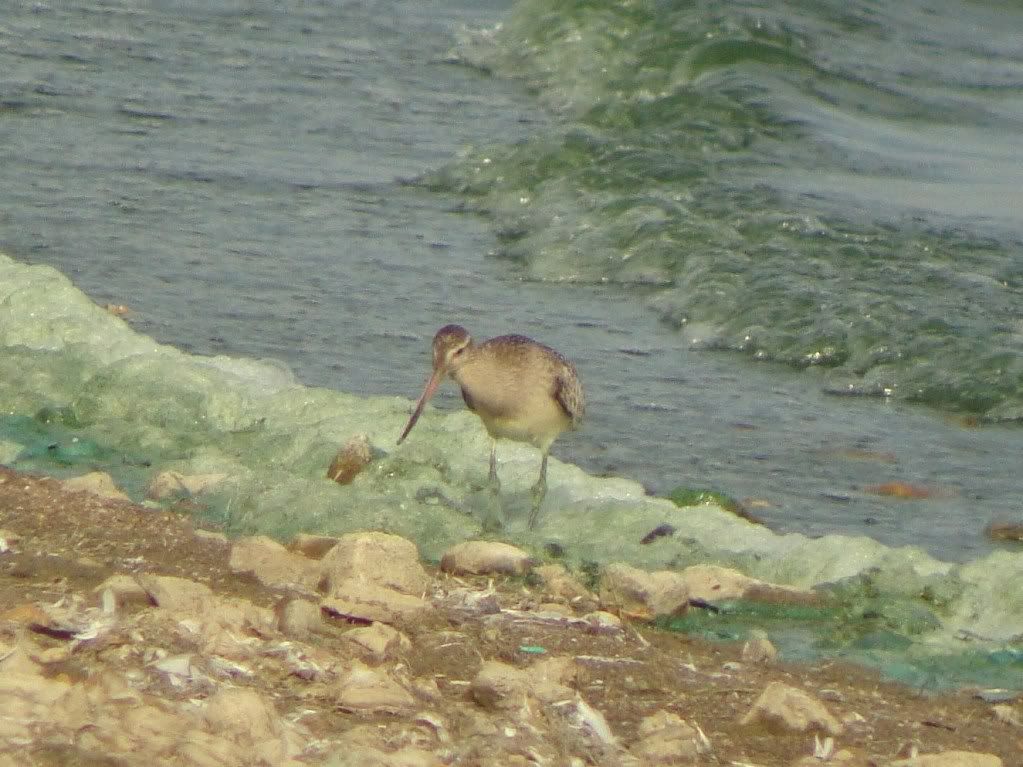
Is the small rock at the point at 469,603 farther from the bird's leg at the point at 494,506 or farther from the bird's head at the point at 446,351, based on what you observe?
the bird's head at the point at 446,351

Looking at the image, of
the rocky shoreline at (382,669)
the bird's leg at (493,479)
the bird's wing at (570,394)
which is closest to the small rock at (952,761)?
the rocky shoreline at (382,669)

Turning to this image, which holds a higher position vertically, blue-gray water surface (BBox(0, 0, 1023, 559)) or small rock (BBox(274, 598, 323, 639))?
small rock (BBox(274, 598, 323, 639))

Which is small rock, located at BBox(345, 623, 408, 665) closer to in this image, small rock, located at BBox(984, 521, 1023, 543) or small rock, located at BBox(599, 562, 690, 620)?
small rock, located at BBox(599, 562, 690, 620)

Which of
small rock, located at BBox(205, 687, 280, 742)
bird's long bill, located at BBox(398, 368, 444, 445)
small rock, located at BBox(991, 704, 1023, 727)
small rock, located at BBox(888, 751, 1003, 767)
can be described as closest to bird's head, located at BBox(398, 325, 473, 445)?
bird's long bill, located at BBox(398, 368, 444, 445)

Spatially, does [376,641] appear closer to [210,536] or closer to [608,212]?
[210,536]

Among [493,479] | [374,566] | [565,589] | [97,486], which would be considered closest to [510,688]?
[374,566]

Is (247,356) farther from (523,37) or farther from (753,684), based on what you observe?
(523,37)

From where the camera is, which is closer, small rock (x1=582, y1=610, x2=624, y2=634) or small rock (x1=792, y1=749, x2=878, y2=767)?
small rock (x1=792, y1=749, x2=878, y2=767)

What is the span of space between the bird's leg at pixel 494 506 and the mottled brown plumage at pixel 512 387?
14 centimetres

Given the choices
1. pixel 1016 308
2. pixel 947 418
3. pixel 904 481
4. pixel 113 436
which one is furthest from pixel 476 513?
pixel 1016 308

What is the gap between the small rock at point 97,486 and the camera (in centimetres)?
516

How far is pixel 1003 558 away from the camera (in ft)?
17.5

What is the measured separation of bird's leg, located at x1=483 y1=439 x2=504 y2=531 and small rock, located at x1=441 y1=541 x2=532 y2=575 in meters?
0.68

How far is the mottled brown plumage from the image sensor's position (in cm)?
641
